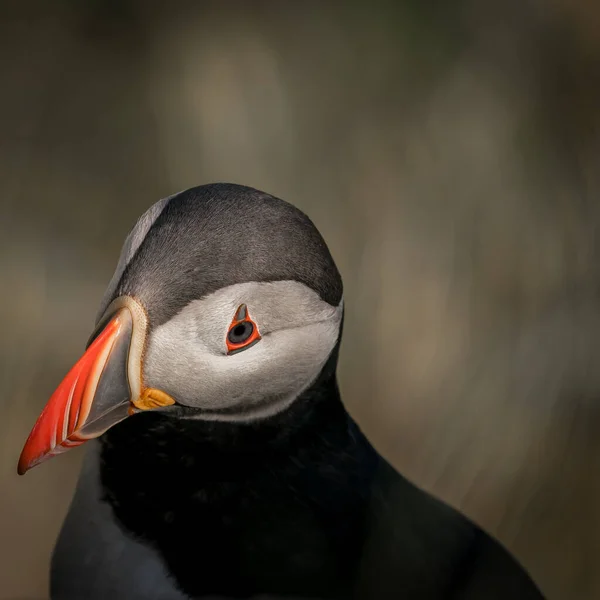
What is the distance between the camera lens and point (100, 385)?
33.2 inches

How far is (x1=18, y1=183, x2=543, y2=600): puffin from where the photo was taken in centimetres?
84

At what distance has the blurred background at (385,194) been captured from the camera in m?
1.49

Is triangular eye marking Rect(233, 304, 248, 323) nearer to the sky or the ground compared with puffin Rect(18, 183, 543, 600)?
nearer to the sky

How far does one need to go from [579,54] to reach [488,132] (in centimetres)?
24

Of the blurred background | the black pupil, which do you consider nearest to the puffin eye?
the black pupil

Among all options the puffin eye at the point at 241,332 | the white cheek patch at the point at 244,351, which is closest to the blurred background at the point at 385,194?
the white cheek patch at the point at 244,351

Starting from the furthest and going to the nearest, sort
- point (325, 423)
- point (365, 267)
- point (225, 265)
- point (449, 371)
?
point (365, 267) < point (449, 371) < point (325, 423) < point (225, 265)

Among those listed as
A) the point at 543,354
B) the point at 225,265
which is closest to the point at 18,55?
the point at 225,265

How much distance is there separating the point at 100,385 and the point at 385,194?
1.08 m

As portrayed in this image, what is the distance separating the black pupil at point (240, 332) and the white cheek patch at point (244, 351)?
1cm

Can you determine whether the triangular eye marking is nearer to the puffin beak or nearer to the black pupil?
the black pupil

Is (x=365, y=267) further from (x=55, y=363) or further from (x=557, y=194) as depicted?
(x=55, y=363)

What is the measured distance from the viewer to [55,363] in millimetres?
1817

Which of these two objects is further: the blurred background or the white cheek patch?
the blurred background
